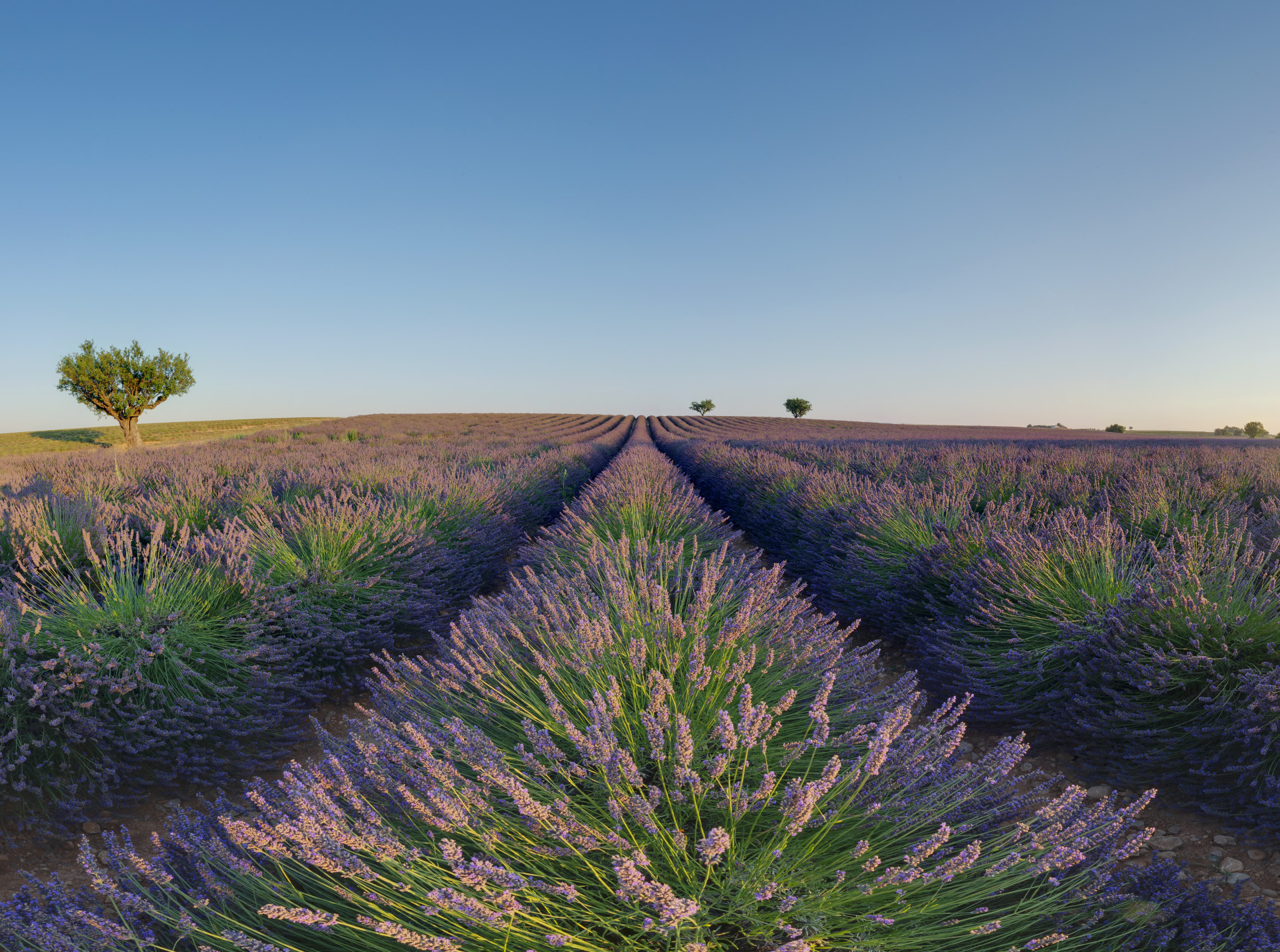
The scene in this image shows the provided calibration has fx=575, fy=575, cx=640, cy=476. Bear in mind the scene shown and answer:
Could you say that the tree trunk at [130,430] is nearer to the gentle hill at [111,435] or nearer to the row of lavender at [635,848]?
the gentle hill at [111,435]

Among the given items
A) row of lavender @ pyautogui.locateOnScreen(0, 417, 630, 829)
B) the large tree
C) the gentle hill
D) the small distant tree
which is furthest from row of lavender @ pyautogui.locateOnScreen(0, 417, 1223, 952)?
the small distant tree

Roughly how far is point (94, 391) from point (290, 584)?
33669 millimetres

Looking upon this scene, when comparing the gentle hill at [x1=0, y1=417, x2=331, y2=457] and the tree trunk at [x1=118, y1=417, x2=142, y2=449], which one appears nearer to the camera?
the gentle hill at [x1=0, y1=417, x2=331, y2=457]

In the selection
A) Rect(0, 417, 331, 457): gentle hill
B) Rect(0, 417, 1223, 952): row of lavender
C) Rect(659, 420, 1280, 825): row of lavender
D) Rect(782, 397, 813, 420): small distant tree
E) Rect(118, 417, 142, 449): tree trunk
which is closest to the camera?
Rect(0, 417, 1223, 952): row of lavender

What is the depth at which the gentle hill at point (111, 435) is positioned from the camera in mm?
26672

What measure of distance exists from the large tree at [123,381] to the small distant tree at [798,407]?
2133 inches

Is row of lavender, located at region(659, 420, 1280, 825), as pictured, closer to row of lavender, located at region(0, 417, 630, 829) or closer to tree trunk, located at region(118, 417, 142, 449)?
row of lavender, located at region(0, 417, 630, 829)

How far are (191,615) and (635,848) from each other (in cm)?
288

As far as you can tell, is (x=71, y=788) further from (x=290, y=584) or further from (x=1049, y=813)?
(x=1049, y=813)

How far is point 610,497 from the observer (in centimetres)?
570

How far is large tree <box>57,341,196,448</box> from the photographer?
88.4 feet

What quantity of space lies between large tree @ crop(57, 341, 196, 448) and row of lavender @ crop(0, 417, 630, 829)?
28830mm

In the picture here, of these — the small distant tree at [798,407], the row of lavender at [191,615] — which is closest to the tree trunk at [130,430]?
the row of lavender at [191,615]

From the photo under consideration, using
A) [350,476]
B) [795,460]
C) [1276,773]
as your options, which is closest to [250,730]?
[1276,773]
